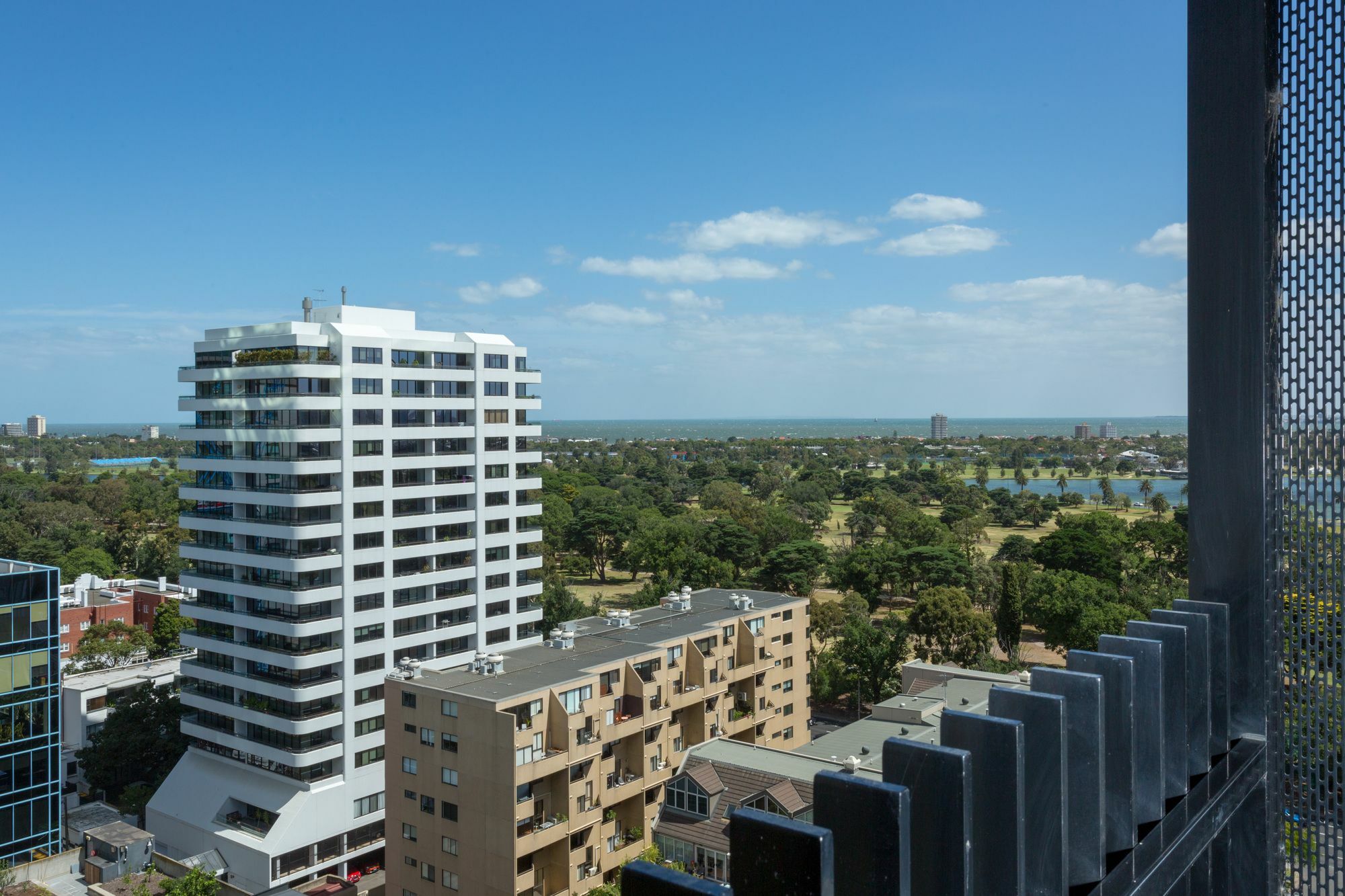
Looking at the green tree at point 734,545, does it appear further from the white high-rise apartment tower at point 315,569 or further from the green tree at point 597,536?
the white high-rise apartment tower at point 315,569

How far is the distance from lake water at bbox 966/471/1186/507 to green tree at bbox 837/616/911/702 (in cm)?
5443

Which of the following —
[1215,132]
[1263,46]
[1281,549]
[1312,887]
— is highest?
[1263,46]

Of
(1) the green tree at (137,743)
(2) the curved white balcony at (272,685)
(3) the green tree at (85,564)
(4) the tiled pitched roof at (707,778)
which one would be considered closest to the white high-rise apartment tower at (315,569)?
(2) the curved white balcony at (272,685)

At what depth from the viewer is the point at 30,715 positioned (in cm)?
2034

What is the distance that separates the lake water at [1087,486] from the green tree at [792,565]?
138 feet

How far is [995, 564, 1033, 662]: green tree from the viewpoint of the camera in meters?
34.6

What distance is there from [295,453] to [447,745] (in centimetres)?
1025

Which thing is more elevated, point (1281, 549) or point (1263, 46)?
point (1263, 46)

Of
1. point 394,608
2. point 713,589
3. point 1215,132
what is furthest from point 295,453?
point 1215,132

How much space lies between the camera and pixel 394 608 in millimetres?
26656

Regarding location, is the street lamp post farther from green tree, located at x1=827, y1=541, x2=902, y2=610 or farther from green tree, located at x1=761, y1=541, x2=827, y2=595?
green tree, located at x1=761, y1=541, x2=827, y2=595

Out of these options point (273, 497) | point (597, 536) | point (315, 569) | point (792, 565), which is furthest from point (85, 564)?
point (792, 565)

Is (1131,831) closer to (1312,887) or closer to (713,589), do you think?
(1312,887)

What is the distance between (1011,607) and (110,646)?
114 feet
